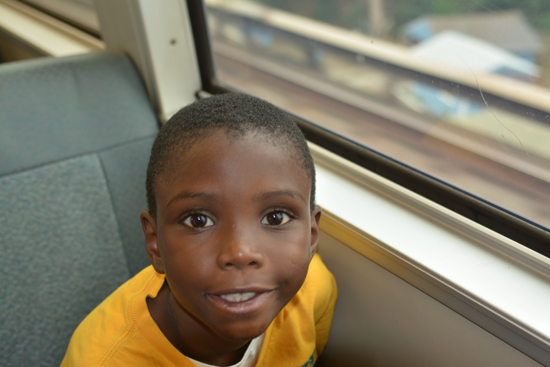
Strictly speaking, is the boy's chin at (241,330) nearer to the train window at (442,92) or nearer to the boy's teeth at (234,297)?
the boy's teeth at (234,297)

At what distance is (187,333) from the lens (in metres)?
0.76

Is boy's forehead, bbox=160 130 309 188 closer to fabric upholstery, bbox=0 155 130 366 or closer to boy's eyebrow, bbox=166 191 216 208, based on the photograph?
boy's eyebrow, bbox=166 191 216 208

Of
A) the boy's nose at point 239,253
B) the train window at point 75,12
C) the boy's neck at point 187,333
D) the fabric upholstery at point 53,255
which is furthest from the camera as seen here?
the train window at point 75,12

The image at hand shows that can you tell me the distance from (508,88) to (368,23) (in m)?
0.35

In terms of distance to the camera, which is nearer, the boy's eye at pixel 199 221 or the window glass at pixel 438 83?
the boy's eye at pixel 199 221

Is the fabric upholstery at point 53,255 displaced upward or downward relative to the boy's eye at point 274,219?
downward

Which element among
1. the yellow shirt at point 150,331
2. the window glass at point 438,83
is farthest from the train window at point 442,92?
the yellow shirt at point 150,331

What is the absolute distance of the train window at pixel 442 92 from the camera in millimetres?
732

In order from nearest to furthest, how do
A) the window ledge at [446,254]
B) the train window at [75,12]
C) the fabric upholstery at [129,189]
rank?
the window ledge at [446,254], the fabric upholstery at [129,189], the train window at [75,12]

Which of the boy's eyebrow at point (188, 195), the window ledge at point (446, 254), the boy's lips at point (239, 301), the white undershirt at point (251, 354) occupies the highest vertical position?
the boy's eyebrow at point (188, 195)

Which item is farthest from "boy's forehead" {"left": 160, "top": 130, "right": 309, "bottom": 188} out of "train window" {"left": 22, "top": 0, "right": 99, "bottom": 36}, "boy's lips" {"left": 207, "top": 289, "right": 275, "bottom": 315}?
"train window" {"left": 22, "top": 0, "right": 99, "bottom": 36}

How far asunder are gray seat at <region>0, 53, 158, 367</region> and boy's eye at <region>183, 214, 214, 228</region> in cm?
57

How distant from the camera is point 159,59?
49.5 inches

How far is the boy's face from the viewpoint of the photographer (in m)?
0.55
